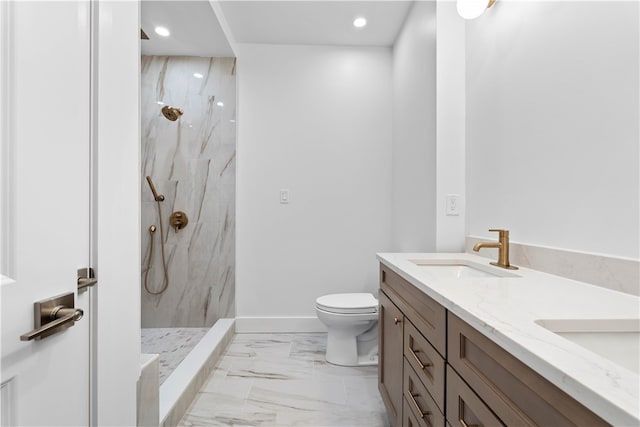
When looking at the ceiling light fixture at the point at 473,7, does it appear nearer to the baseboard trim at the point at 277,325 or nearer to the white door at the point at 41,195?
the white door at the point at 41,195

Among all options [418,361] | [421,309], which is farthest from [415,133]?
[418,361]

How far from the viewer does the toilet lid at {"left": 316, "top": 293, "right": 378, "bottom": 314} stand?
2.14 meters

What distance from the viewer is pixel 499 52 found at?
1.55m

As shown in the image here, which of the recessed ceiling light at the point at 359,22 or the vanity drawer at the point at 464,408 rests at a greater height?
the recessed ceiling light at the point at 359,22

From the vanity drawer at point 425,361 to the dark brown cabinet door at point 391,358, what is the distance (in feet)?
0.36

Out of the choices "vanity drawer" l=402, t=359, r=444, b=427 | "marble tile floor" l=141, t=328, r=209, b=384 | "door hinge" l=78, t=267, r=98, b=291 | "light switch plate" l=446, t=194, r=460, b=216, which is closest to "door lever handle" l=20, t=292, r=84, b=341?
"door hinge" l=78, t=267, r=98, b=291

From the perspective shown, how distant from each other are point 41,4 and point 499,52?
66.8 inches

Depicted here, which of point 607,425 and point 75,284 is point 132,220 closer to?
point 75,284

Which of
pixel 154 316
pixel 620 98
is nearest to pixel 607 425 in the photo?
pixel 620 98

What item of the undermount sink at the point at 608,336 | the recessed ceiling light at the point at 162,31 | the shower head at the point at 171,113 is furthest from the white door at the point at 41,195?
the shower head at the point at 171,113

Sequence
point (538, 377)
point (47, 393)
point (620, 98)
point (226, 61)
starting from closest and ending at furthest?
point (538, 377) → point (47, 393) → point (620, 98) → point (226, 61)

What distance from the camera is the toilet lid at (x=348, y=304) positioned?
2.14 meters

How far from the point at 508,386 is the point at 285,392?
1606 millimetres

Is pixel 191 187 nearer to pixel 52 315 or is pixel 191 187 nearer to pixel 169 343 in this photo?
pixel 169 343
